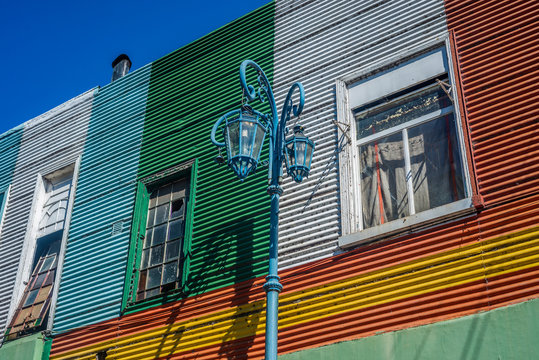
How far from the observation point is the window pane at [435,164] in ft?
27.7

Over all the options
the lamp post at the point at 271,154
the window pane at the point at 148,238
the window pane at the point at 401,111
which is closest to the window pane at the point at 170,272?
the window pane at the point at 148,238

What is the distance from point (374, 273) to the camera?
27.1ft

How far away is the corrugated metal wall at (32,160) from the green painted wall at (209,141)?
6.47ft

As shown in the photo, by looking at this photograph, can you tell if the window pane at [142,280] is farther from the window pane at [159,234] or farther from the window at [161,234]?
the window pane at [159,234]

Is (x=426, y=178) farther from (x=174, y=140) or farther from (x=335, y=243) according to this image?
(x=174, y=140)

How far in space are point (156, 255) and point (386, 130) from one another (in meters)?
4.25

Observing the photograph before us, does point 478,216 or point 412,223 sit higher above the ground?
point 412,223

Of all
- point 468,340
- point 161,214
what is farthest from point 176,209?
point 468,340

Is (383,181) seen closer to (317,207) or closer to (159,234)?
(317,207)

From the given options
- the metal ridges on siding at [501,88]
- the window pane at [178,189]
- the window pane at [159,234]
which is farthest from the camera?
the window pane at [178,189]

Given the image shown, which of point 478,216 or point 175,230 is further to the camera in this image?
point 175,230

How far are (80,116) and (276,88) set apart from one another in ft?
16.6

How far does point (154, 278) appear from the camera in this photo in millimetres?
10812

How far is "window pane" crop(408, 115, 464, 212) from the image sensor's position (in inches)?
332
